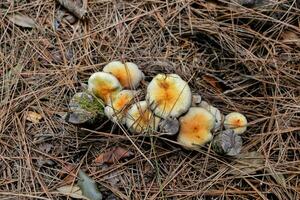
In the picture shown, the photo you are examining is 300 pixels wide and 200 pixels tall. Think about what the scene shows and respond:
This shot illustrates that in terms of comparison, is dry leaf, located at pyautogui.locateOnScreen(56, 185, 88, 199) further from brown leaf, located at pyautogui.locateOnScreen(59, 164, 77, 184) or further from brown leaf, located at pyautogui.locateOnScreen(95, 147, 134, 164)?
brown leaf, located at pyautogui.locateOnScreen(95, 147, 134, 164)

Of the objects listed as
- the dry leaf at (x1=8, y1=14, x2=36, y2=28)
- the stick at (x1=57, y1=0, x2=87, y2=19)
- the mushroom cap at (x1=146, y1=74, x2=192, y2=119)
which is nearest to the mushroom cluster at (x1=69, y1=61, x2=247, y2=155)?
the mushroom cap at (x1=146, y1=74, x2=192, y2=119)

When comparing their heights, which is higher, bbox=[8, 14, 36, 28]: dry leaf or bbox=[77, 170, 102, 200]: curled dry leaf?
bbox=[8, 14, 36, 28]: dry leaf

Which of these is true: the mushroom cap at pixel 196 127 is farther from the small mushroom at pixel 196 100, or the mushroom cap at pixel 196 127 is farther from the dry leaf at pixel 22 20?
the dry leaf at pixel 22 20

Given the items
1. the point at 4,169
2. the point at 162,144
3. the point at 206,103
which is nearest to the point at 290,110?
the point at 206,103

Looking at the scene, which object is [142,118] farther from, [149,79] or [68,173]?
[68,173]

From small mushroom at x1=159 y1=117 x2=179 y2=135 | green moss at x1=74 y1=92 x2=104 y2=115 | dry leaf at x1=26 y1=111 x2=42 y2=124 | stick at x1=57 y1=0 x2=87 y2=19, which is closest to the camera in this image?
small mushroom at x1=159 y1=117 x2=179 y2=135

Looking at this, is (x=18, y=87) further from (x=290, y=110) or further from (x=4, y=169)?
(x=290, y=110)
